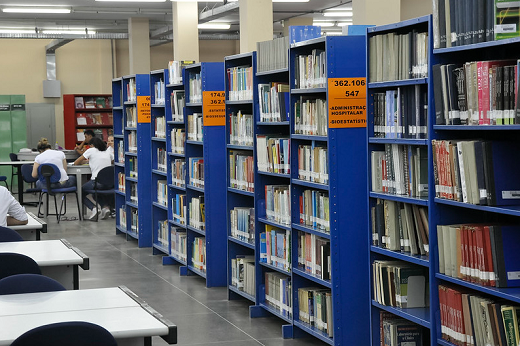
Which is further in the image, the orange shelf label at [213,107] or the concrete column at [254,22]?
the concrete column at [254,22]

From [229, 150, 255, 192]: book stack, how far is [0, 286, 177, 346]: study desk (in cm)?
270

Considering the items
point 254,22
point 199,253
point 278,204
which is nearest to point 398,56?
point 278,204

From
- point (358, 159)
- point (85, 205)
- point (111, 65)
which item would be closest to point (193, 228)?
point (358, 159)

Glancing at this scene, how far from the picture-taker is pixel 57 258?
4.95 metres

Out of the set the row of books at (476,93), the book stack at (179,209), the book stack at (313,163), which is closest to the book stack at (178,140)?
the book stack at (179,209)

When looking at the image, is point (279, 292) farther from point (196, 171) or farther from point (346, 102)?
point (196, 171)

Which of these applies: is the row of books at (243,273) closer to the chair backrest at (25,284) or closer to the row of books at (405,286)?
the row of books at (405,286)

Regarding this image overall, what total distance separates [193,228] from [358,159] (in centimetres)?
341

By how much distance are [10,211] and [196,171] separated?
6.98 ft

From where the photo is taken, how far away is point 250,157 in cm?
666

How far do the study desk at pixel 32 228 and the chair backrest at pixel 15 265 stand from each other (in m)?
2.08

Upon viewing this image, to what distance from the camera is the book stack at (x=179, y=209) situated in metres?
8.59

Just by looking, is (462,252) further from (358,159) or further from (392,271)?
(358,159)

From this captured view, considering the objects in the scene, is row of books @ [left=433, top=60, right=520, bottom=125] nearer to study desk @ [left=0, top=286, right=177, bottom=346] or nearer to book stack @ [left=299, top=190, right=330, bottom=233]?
book stack @ [left=299, top=190, right=330, bottom=233]
